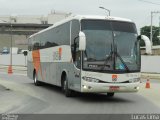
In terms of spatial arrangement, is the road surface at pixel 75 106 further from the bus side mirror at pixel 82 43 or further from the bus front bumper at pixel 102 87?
the bus side mirror at pixel 82 43

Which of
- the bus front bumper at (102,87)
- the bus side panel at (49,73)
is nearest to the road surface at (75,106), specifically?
the bus front bumper at (102,87)

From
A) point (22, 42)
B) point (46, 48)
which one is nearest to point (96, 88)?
point (46, 48)

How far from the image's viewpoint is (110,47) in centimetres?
1708

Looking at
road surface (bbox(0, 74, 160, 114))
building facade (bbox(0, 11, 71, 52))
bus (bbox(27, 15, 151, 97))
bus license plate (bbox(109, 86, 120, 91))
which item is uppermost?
building facade (bbox(0, 11, 71, 52))

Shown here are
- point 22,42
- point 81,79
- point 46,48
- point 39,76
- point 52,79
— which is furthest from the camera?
point 22,42

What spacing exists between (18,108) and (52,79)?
24.6 feet

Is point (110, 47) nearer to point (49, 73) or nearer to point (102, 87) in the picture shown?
point (102, 87)

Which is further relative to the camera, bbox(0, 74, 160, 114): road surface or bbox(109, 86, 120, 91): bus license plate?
bbox(109, 86, 120, 91): bus license plate

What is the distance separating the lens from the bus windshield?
16.9 metres

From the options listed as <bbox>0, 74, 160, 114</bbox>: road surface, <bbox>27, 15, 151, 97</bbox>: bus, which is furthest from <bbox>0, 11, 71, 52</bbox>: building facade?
<bbox>0, 74, 160, 114</bbox>: road surface

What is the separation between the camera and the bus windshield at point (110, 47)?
55.3ft

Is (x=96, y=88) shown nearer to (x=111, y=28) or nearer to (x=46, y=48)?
(x=111, y=28)

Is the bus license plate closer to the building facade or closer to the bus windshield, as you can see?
the bus windshield

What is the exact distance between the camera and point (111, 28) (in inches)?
691
